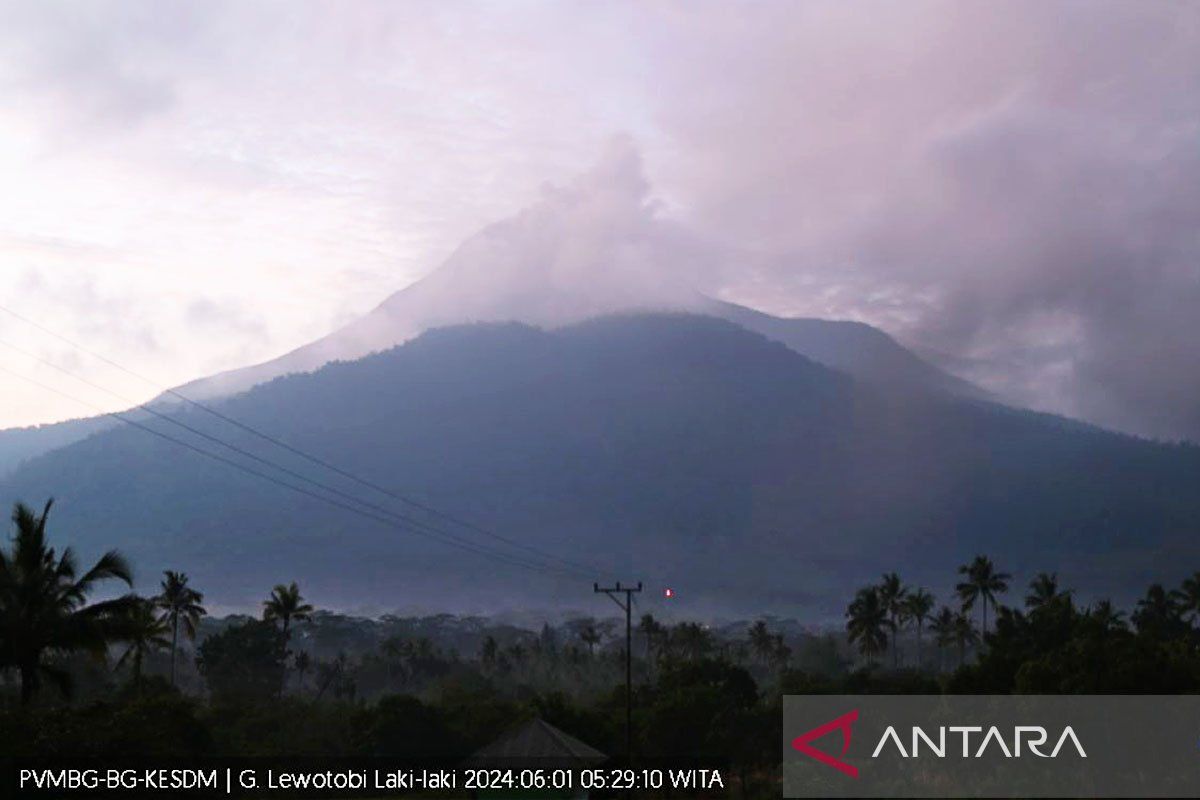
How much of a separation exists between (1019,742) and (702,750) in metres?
33.9

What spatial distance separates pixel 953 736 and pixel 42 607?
26.0 metres

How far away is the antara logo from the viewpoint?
123 feet

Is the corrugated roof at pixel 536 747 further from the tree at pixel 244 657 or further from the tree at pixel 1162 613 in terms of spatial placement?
the tree at pixel 1162 613

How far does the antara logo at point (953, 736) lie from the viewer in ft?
123

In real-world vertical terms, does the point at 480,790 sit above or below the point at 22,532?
below

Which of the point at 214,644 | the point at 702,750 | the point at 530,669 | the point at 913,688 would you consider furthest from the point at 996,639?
the point at 530,669

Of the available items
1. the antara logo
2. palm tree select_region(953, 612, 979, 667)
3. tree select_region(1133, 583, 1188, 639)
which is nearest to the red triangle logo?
the antara logo

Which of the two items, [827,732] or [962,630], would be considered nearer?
[827,732]

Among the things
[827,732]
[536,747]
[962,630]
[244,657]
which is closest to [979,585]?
[962,630]

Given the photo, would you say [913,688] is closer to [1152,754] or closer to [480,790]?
[480,790]

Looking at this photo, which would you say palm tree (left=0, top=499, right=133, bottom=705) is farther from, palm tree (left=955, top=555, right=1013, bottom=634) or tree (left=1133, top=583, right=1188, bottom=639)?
palm tree (left=955, top=555, right=1013, bottom=634)

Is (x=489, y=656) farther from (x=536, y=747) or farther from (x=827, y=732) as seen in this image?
(x=827, y=732)

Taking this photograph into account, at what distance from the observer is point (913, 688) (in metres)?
80.1

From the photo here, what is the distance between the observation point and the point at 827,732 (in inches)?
1672
